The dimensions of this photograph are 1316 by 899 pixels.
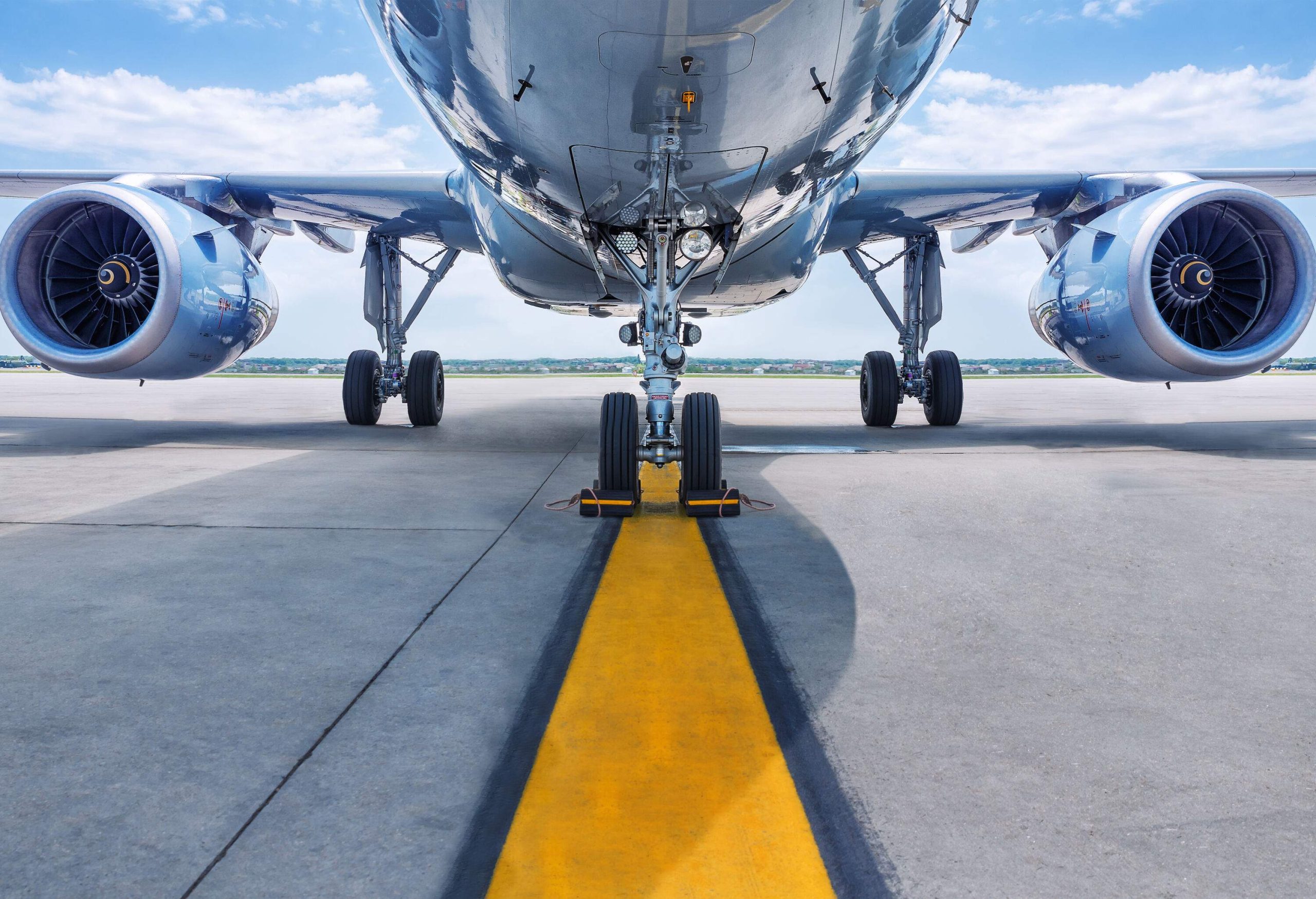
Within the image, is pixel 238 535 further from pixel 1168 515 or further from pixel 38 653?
pixel 1168 515

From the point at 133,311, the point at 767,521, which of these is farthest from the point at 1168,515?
the point at 133,311

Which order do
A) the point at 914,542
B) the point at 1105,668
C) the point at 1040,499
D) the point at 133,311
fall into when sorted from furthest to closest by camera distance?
1. the point at 133,311
2. the point at 1040,499
3. the point at 914,542
4. the point at 1105,668

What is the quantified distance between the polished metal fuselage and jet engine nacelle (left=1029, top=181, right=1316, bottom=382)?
126 inches

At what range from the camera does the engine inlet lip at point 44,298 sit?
18.4 feet

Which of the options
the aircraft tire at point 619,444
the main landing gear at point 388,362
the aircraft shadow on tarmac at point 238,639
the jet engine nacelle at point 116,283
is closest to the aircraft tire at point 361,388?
the main landing gear at point 388,362

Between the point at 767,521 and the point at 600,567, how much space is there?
97 cm

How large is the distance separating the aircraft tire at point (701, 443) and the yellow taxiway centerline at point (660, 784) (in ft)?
4.88

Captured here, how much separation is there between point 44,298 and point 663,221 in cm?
526

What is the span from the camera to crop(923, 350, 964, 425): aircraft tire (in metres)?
8.05

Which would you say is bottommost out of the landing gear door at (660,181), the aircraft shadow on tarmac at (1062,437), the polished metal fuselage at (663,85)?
the aircraft shadow on tarmac at (1062,437)

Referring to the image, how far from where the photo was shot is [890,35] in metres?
2.45

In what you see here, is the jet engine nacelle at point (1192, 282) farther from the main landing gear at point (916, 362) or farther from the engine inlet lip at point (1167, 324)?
the main landing gear at point (916, 362)

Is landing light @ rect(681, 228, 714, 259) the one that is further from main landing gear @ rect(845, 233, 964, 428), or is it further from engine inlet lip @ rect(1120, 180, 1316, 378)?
main landing gear @ rect(845, 233, 964, 428)

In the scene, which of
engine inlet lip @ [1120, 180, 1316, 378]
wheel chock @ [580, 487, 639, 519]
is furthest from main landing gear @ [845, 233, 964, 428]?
wheel chock @ [580, 487, 639, 519]
